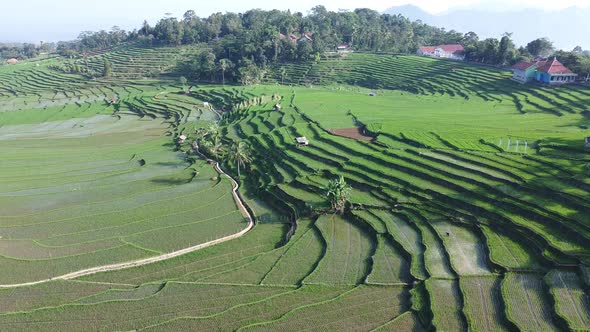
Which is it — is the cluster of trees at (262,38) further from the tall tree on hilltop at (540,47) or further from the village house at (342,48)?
the tall tree on hilltop at (540,47)

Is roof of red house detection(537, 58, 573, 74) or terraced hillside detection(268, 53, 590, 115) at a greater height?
roof of red house detection(537, 58, 573, 74)

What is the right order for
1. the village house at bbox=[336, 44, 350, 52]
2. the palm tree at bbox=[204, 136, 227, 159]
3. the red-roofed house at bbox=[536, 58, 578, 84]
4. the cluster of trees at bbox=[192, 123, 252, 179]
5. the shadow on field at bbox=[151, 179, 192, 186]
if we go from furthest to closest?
the village house at bbox=[336, 44, 350, 52] → the red-roofed house at bbox=[536, 58, 578, 84] → the palm tree at bbox=[204, 136, 227, 159] → the cluster of trees at bbox=[192, 123, 252, 179] → the shadow on field at bbox=[151, 179, 192, 186]

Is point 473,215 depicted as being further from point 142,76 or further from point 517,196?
point 142,76

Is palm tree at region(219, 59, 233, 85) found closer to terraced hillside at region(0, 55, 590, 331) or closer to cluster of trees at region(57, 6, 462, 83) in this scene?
cluster of trees at region(57, 6, 462, 83)

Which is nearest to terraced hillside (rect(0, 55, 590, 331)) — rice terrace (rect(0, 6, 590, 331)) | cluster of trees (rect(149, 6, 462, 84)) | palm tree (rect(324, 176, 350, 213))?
rice terrace (rect(0, 6, 590, 331))

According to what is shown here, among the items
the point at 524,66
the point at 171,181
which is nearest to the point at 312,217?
the point at 171,181

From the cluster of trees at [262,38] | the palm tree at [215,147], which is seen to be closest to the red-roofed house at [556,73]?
the cluster of trees at [262,38]

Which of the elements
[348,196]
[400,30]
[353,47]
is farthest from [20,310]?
[400,30]
